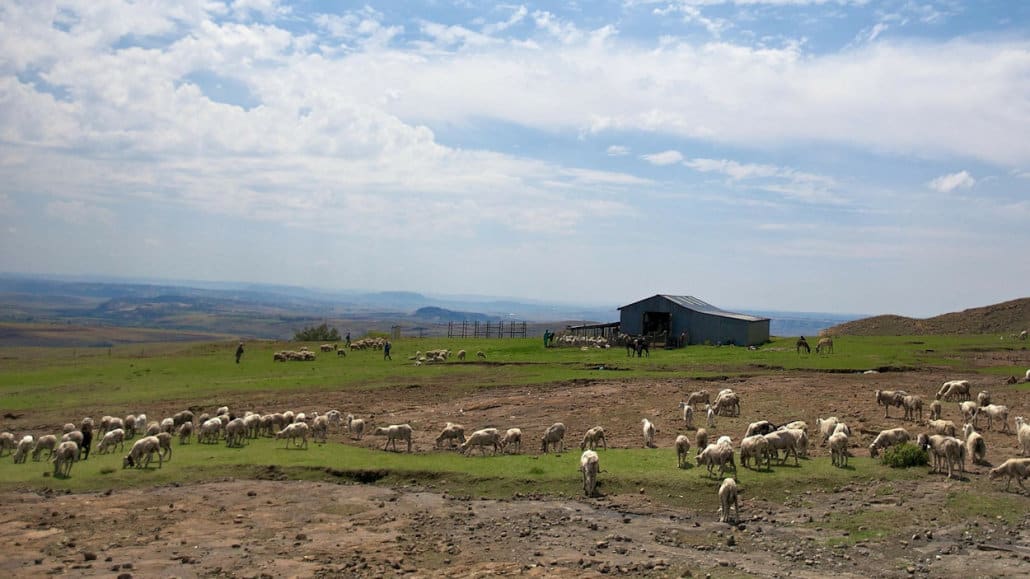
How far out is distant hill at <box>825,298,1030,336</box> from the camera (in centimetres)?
7418

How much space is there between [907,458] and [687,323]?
4647cm

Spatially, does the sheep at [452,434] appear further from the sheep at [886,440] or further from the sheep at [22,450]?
the sheep at [22,450]

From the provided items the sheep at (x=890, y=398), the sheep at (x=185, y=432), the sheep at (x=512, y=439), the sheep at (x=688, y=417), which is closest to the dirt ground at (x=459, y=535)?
the sheep at (x=890, y=398)

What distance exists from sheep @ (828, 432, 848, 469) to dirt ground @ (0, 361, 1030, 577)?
67.0 inches

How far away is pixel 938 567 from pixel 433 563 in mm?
9409

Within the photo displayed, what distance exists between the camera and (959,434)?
2544 cm

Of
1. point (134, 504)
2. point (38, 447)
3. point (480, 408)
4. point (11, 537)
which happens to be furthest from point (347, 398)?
point (11, 537)

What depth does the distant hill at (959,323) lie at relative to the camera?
7418 cm

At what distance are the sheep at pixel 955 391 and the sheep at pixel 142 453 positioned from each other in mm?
28674

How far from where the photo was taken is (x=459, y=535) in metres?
17.6

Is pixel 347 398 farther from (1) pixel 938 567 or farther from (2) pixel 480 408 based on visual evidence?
(1) pixel 938 567

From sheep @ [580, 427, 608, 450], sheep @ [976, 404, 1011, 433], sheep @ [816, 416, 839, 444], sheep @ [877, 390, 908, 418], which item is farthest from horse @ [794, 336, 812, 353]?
sheep @ [580, 427, 608, 450]

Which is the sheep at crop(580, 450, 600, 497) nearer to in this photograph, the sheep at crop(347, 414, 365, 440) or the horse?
the sheep at crop(347, 414, 365, 440)

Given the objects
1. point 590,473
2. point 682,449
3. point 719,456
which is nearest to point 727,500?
point 719,456
